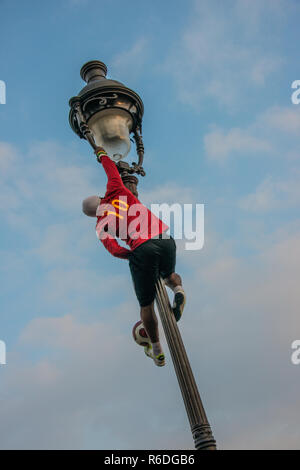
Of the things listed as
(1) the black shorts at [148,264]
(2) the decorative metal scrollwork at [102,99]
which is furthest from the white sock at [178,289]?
(2) the decorative metal scrollwork at [102,99]

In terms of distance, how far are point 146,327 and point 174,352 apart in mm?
720

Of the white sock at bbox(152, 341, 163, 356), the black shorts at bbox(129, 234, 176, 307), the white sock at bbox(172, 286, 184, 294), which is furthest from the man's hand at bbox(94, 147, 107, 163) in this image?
the white sock at bbox(152, 341, 163, 356)

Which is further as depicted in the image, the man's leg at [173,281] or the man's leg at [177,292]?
the man's leg at [173,281]

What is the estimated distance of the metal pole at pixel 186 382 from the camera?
347 cm

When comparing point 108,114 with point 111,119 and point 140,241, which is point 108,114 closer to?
point 111,119

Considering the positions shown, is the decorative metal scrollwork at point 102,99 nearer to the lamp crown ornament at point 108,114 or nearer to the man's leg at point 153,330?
the lamp crown ornament at point 108,114

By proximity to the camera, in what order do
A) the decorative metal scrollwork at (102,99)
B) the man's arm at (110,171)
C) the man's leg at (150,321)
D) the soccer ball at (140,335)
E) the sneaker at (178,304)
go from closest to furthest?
the sneaker at (178,304), the man's leg at (150,321), the soccer ball at (140,335), the man's arm at (110,171), the decorative metal scrollwork at (102,99)

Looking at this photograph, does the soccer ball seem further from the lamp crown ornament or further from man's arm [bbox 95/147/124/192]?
the lamp crown ornament

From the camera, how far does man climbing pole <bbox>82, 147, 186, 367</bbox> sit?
444cm

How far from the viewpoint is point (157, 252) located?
Answer: 450 cm

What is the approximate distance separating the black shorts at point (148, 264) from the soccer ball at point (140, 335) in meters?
0.37

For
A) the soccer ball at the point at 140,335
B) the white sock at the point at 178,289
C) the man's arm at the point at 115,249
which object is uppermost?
the man's arm at the point at 115,249
